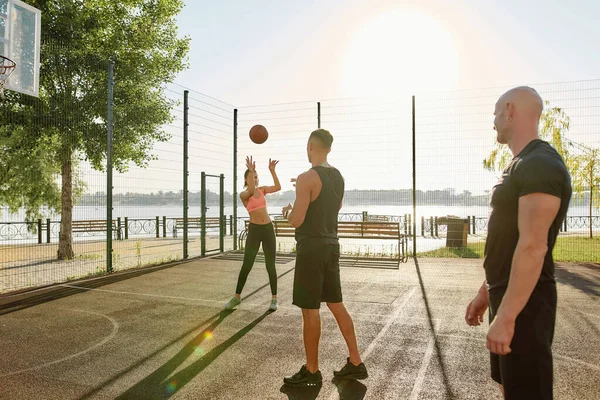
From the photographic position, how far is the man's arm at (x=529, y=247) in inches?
62.8

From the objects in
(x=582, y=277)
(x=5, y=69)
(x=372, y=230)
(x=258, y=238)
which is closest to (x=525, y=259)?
(x=258, y=238)

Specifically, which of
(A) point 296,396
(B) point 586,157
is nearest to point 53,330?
(A) point 296,396

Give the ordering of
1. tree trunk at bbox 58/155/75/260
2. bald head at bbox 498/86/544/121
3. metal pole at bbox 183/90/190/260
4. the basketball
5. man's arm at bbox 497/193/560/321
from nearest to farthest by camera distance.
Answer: man's arm at bbox 497/193/560/321
bald head at bbox 498/86/544/121
the basketball
metal pole at bbox 183/90/190/260
tree trunk at bbox 58/155/75/260

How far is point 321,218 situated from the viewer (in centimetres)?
335

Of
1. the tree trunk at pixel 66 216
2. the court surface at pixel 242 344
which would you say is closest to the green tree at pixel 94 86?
the tree trunk at pixel 66 216

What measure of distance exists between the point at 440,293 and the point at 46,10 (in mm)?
12725

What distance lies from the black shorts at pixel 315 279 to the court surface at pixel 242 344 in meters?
0.71

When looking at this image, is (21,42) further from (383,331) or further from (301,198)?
(383,331)

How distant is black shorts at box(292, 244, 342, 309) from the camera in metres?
3.31

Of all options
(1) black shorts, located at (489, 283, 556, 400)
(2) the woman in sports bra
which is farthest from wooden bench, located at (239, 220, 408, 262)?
(1) black shorts, located at (489, 283, 556, 400)

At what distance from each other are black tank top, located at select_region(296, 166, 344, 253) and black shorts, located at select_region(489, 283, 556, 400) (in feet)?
5.91

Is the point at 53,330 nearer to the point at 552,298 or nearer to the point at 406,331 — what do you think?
the point at 406,331

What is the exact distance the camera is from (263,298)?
6.56m

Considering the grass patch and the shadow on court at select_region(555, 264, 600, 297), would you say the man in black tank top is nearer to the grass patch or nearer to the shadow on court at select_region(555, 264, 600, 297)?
the shadow on court at select_region(555, 264, 600, 297)
